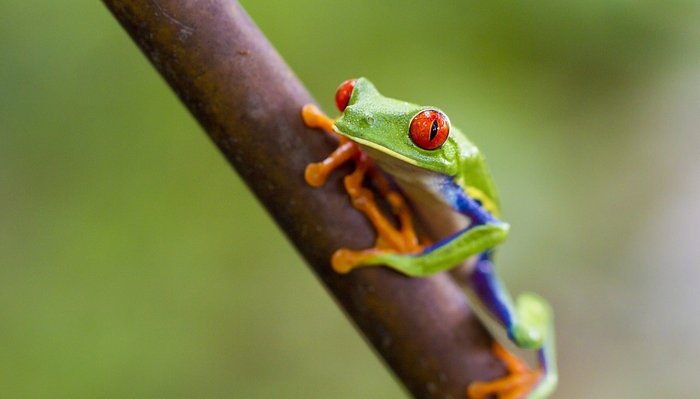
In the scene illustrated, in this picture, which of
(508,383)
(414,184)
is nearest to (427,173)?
(414,184)

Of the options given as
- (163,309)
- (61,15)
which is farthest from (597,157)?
(61,15)

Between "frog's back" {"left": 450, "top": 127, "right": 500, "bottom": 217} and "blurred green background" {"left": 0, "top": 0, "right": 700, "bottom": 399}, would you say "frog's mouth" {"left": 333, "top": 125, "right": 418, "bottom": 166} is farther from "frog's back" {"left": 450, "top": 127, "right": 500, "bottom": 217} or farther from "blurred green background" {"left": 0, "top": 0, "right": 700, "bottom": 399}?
"blurred green background" {"left": 0, "top": 0, "right": 700, "bottom": 399}

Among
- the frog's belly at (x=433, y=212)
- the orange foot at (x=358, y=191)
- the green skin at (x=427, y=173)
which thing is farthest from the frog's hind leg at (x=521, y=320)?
the orange foot at (x=358, y=191)

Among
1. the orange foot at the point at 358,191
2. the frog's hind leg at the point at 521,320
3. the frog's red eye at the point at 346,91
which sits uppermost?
the frog's red eye at the point at 346,91

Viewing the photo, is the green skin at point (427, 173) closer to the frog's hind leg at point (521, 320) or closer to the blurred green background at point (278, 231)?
the frog's hind leg at point (521, 320)

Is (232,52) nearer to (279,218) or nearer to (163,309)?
(279,218)

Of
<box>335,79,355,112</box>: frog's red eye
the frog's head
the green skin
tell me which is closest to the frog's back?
the green skin
